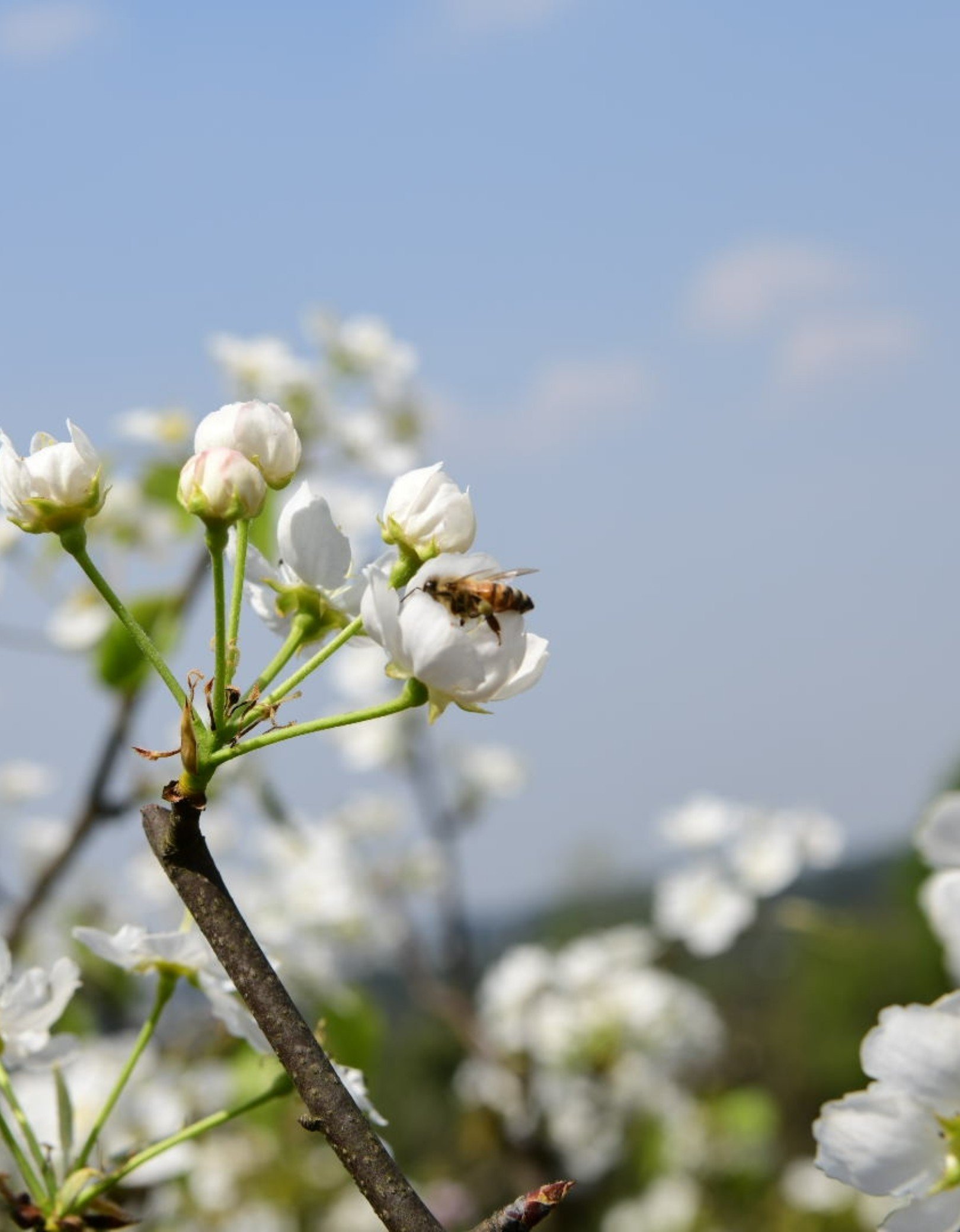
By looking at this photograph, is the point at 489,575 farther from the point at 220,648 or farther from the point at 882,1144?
the point at 882,1144

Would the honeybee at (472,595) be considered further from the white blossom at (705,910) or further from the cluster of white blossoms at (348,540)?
the white blossom at (705,910)

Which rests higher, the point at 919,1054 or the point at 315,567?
the point at 315,567

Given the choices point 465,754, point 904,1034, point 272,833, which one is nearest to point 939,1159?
point 904,1034

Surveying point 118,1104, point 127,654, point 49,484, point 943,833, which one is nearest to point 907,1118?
point 943,833

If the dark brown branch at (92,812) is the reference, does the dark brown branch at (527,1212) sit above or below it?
below

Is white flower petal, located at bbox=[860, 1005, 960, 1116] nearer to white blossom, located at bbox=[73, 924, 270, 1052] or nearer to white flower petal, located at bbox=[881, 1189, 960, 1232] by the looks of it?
white flower petal, located at bbox=[881, 1189, 960, 1232]

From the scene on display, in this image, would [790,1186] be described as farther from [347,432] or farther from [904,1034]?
[904,1034]

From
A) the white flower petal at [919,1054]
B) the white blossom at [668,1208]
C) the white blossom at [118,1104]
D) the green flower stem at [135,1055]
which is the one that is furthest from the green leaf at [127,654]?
the white blossom at [668,1208]
